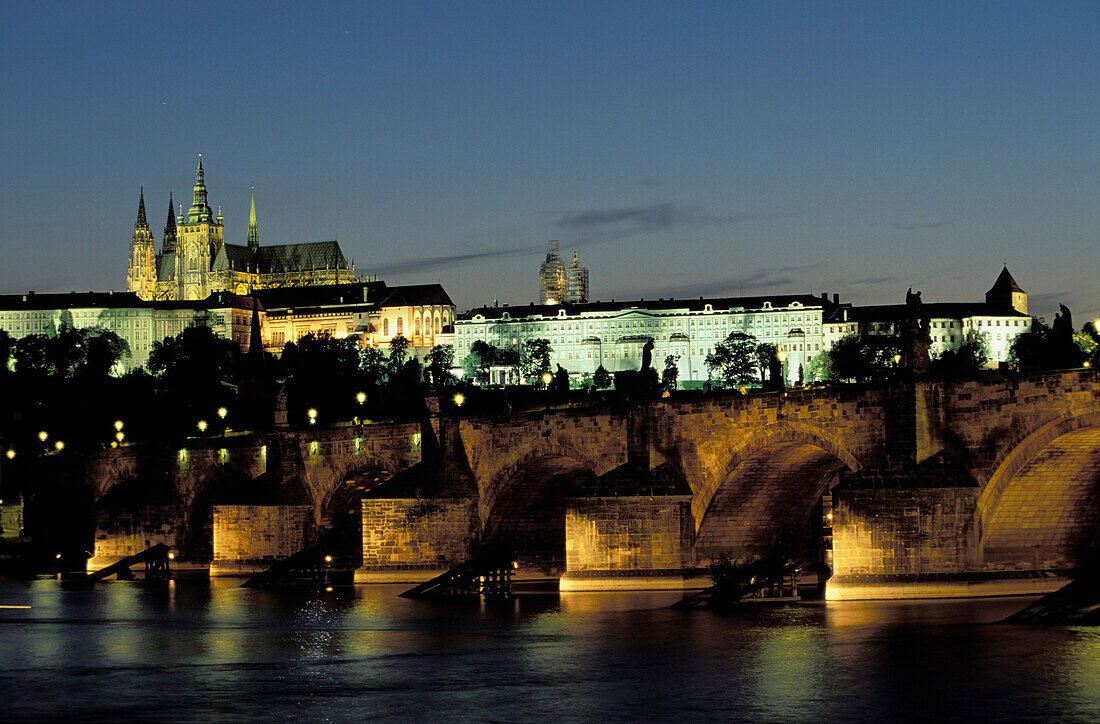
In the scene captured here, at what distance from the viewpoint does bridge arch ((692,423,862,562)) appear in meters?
42.8

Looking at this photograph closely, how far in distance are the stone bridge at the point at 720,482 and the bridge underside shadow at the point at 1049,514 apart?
5cm

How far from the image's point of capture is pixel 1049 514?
124ft

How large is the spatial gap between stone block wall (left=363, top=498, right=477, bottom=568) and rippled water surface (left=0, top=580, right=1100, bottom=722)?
7.00 meters

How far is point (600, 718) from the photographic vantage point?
26.9 metres

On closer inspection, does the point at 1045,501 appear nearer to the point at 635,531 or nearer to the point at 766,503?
the point at 766,503

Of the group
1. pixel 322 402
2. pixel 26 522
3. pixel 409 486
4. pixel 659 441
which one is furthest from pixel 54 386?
pixel 659 441

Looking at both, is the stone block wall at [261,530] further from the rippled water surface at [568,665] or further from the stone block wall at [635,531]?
the stone block wall at [635,531]

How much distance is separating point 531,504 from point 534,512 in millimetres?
366

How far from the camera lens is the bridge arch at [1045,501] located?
36.1 metres

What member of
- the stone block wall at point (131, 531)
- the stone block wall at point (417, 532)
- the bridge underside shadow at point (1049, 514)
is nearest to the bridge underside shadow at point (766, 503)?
the bridge underside shadow at point (1049, 514)

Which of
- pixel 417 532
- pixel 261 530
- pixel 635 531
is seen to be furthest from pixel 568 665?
pixel 261 530

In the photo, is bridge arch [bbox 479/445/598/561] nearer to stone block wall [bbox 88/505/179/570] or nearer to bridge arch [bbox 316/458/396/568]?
bridge arch [bbox 316/458/396/568]

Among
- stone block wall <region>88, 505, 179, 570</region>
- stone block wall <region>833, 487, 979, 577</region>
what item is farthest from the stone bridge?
stone block wall <region>88, 505, 179, 570</region>

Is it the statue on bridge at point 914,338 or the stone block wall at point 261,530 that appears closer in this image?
the statue on bridge at point 914,338
